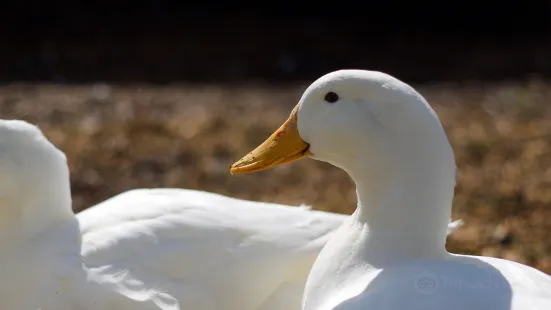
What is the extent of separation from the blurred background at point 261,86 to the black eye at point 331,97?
83.0 inches

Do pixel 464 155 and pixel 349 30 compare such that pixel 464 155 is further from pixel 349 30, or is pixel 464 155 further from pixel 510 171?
pixel 349 30

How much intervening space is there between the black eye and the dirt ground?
2.13 metres

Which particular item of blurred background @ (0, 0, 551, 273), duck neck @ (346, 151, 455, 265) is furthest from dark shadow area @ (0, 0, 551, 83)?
duck neck @ (346, 151, 455, 265)

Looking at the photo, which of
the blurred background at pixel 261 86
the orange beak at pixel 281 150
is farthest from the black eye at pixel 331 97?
the blurred background at pixel 261 86

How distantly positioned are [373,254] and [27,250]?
1.41 metres

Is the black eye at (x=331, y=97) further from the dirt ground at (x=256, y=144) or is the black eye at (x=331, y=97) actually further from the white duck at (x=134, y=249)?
the dirt ground at (x=256, y=144)

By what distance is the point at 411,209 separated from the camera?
287 centimetres

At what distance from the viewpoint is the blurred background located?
5.98 m

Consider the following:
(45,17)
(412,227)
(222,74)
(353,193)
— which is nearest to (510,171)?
(353,193)

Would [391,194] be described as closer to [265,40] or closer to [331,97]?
[331,97]

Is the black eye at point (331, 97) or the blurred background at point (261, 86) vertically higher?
the black eye at point (331, 97)

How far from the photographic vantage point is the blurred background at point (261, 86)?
5.98m

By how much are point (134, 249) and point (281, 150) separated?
2.45 ft

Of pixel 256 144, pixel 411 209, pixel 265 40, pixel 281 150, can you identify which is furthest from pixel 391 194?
pixel 265 40
